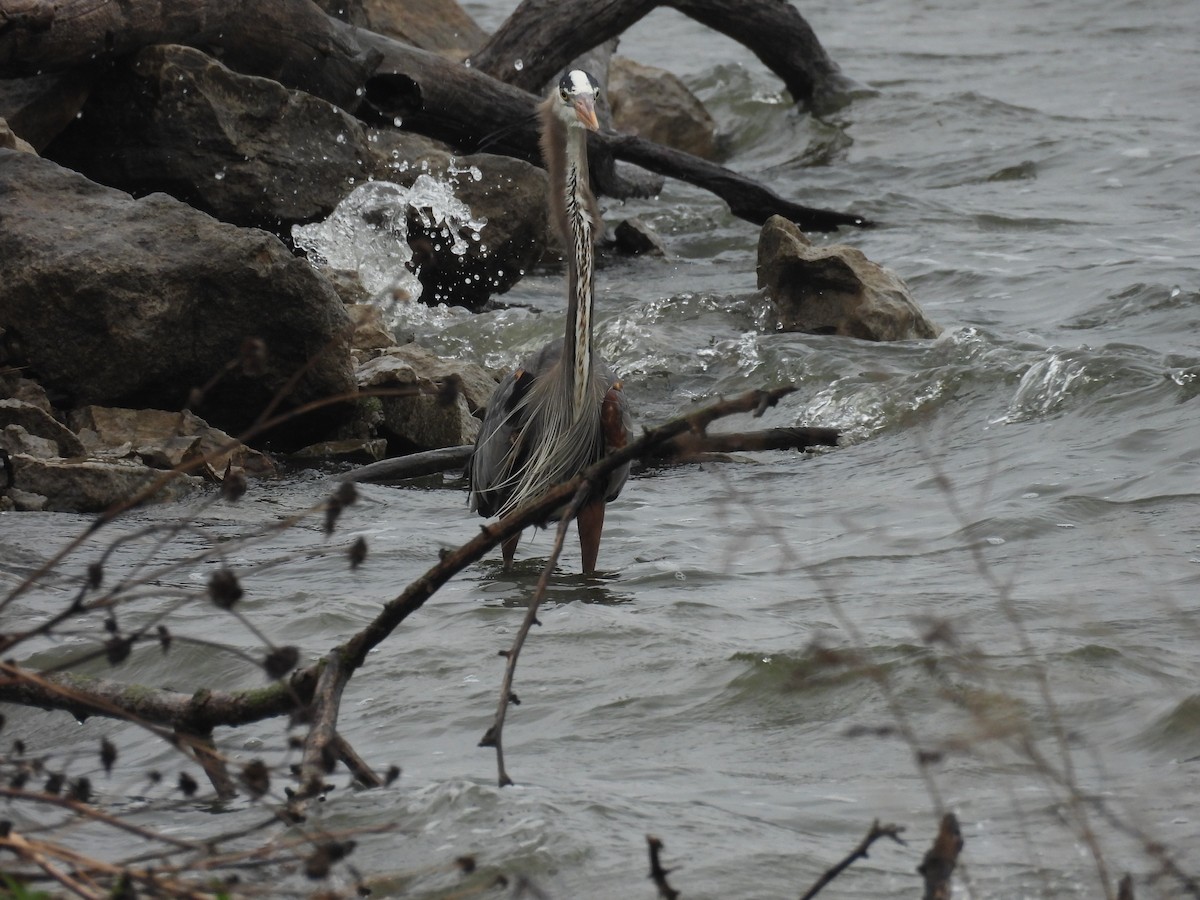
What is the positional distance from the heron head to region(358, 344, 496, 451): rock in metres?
1.57

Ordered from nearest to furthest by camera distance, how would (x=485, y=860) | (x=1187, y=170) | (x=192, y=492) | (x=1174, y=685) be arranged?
(x=485, y=860) → (x=1174, y=685) → (x=192, y=492) → (x=1187, y=170)

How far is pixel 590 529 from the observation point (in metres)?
6.28

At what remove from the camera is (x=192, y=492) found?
695cm

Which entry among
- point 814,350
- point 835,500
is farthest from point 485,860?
point 814,350

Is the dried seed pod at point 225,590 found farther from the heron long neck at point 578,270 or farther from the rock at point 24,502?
the rock at point 24,502

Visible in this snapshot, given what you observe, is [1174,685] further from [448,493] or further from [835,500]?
[448,493]

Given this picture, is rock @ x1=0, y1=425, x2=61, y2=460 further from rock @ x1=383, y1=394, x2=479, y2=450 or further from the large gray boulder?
the large gray boulder

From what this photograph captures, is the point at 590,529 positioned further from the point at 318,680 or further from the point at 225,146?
the point at 225,146

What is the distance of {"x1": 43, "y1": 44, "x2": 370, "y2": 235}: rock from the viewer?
8.97 metres

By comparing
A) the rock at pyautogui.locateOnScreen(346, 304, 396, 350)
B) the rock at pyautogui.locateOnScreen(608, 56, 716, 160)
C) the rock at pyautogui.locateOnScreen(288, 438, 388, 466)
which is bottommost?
the rock at pyautogui.locateOnScreen(288, 438, 388, 466)

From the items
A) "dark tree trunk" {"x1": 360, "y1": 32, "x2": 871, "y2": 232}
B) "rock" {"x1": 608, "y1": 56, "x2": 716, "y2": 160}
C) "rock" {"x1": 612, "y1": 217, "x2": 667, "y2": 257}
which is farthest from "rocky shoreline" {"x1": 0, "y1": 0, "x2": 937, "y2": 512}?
"rock" {"x1": 608, "y1": 56, "x2": 716, "y2": 160}

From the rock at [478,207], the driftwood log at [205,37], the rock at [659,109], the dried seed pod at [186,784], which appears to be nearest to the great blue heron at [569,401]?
the driftwood log at [205,37]

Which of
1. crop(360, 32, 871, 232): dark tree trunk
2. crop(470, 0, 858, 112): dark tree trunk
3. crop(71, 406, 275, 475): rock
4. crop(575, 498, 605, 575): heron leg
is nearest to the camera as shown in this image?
crop(575, 498, 605, 575): heron leg

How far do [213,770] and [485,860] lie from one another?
2.71 feet
